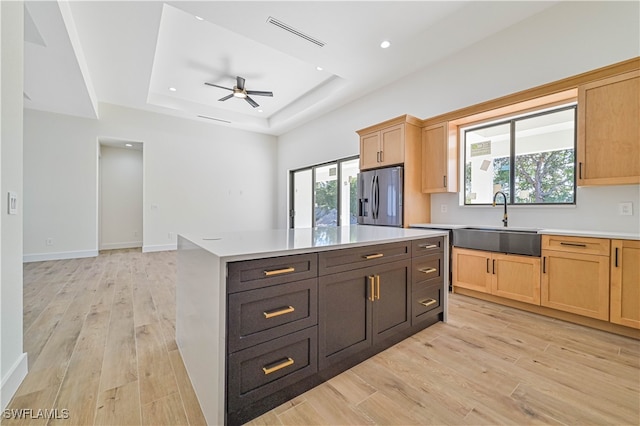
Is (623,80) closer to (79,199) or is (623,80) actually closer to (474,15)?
(474,15)

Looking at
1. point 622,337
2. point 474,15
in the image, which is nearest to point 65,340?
point 622,337

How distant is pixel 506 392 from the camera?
1530 millimetres

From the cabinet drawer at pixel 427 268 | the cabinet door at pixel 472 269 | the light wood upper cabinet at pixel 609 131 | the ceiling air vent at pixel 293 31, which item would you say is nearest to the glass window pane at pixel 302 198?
the ceiling air vent at pixel 293 31

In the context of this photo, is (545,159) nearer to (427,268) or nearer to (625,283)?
(625,283)

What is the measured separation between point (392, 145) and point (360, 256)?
2690 mm

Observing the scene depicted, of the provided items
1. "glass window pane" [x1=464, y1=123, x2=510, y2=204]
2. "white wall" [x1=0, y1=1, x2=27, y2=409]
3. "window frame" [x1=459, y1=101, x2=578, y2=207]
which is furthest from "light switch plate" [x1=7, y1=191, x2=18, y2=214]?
"glass window pane" [x1=464, y1=123, x2=510, y2=204]

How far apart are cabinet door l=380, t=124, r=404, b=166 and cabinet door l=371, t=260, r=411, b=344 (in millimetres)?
2189

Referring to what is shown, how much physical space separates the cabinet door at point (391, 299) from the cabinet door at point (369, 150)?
250 cm

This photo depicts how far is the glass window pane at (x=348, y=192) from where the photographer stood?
5730 mm

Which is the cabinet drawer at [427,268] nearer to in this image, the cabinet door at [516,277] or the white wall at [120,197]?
the cabinet door at [516,277]

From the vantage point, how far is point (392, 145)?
3938 mm

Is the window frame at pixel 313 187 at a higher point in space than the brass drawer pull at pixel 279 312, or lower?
higher

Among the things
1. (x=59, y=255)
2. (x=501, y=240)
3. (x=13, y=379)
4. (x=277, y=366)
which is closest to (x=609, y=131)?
(x=501, y=240)

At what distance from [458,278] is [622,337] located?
4.51 feet
